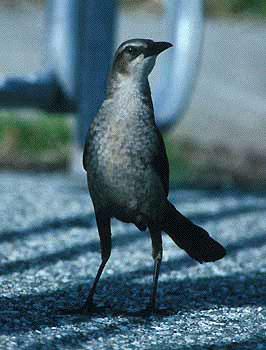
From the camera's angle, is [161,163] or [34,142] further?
[34,142]

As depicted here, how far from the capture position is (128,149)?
4.36m

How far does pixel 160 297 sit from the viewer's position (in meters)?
5.11

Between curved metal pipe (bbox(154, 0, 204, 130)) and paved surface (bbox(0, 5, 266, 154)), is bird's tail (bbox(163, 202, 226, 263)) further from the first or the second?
paved surface (bbox(0, 5, 266, 154))

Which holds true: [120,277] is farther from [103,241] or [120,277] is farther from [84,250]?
[103,241]

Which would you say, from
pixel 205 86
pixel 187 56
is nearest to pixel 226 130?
pixel 205 86

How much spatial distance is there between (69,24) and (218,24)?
8344 mm

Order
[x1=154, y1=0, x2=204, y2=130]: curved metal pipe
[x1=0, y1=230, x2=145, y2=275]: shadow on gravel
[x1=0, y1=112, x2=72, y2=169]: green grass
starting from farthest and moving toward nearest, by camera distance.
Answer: [x1=0, y1=112, x2=72, y2=169]: green grass
[x1=154, y1=0, x2=204, y2=130]: curved metal pipe
[x1=0, y1=230, x2=145, y2=275]: shadow on gravel

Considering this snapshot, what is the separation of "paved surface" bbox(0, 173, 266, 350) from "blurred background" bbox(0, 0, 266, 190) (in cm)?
104

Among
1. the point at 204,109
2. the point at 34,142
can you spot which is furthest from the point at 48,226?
the point at 204,109

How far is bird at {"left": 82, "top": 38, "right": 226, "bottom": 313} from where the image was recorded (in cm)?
437

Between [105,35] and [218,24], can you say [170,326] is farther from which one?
[218,24]

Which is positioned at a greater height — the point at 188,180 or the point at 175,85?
the point at 175,85

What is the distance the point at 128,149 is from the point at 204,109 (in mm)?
7684

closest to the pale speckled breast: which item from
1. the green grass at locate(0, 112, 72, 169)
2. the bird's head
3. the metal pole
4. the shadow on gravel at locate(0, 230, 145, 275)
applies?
the bird's head
